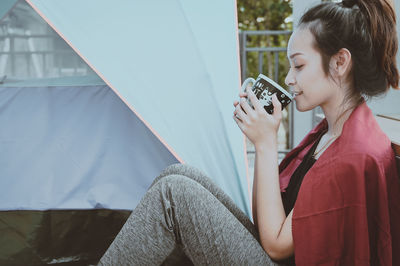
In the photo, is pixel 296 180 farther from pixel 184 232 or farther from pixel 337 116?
pixel 184 232

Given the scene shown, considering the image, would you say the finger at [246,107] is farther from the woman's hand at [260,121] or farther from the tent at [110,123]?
the tent at [110,123]

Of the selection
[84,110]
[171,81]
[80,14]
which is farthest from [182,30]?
[84,110]

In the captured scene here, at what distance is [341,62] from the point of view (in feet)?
2.82

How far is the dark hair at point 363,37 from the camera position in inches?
32.8

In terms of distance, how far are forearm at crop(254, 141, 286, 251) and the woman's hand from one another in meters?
0.02

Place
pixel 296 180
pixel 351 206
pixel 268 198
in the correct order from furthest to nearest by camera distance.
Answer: pixel 296 180
pixel 268 198
pixel 351 206

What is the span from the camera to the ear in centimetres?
85

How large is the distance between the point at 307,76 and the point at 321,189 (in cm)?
25

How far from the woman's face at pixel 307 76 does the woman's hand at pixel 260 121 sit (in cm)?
6

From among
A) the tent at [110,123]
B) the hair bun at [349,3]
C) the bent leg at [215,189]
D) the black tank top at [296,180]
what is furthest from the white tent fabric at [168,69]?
the hair bun at [349,3]

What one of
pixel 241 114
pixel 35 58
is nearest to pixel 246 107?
Result: pixel 241 114

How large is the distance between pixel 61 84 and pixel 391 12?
111 cm

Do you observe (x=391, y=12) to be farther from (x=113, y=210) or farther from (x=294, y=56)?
(x=113, y=210)

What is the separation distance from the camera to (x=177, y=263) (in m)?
1.38
